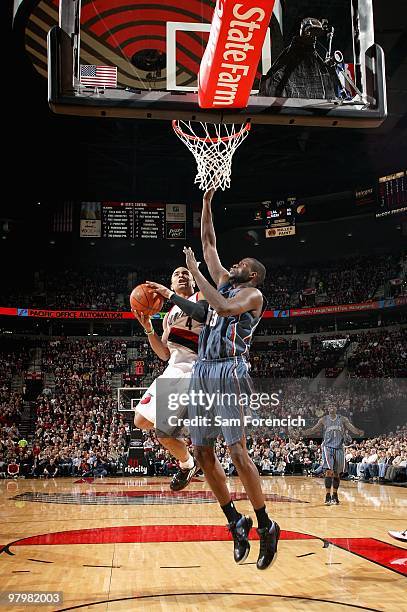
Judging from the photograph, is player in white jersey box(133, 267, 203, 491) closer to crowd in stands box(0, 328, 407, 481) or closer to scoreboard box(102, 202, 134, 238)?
crowd in stands box(0, 328, 407, 481)

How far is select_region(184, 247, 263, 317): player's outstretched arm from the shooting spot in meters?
4.42

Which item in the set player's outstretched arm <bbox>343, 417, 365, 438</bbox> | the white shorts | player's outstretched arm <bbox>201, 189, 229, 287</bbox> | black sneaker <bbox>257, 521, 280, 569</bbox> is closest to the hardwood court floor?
black sneaker <bbox>257, 521, 280, 569</bbox>

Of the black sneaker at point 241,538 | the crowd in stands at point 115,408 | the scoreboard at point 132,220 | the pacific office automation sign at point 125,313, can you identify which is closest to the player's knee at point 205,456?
the black sneaker at point 241,538

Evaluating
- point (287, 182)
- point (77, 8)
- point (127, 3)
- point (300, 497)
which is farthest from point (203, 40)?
point (287, 182)

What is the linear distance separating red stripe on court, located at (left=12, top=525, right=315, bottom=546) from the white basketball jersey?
116 inches

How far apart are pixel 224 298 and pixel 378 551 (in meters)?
3.93

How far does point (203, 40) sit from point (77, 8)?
4.01 ft

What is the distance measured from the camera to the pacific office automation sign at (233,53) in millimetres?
4782

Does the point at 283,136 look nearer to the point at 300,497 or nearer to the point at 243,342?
the point at 300,497

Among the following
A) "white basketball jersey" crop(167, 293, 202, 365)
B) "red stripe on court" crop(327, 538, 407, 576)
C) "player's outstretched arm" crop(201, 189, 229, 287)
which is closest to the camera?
"player's outstretched arm" crop(201, 189, 229, 287)

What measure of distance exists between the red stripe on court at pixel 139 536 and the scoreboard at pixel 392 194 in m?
17.2

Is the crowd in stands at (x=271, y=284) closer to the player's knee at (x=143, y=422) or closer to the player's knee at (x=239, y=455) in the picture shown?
the player's knee at (x=143, y=422)

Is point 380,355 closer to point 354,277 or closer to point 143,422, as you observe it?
point 354,277

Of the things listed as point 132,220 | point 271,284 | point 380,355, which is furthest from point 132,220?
point 380,355
